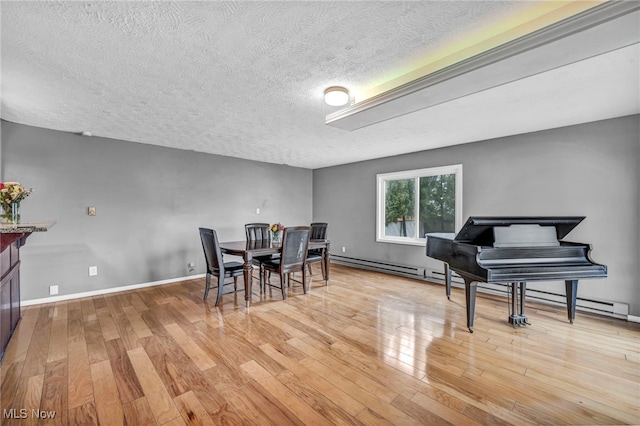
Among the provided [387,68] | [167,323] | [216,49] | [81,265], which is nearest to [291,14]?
[216,49]

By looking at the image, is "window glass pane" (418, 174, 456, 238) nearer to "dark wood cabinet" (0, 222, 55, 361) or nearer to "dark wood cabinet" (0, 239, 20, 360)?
"dark wood cabinet" (0, 222, 55, 361)

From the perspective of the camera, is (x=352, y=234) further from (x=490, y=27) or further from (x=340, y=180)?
(x=490, y=27)

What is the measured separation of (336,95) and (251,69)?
758 millimetres

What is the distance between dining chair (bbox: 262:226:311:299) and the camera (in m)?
3.65

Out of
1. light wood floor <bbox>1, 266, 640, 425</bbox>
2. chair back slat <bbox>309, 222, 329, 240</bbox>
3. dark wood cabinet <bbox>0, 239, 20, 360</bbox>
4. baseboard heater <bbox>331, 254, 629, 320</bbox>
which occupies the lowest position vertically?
light wood floor <bbox>1, 266, 640, 425</bbox>

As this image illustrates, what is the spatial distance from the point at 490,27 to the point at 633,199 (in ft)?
9.56

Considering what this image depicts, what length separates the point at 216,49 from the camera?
1798 mm

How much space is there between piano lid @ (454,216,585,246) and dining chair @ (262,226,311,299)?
1.98m

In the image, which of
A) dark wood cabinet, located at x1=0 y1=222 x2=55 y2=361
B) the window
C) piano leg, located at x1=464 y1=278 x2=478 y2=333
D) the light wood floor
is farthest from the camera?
the window

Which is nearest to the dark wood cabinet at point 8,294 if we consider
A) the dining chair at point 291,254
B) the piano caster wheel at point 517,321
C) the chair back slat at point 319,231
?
the dining chair at point 291,254

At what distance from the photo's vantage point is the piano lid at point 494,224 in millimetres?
2596

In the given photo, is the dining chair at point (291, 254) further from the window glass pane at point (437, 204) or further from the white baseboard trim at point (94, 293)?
the window glass pane at point (437, 204)

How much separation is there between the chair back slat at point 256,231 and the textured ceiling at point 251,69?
5.39ft

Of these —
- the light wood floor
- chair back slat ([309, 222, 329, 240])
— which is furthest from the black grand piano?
chair back slat ([309, 222, 329, 240])
